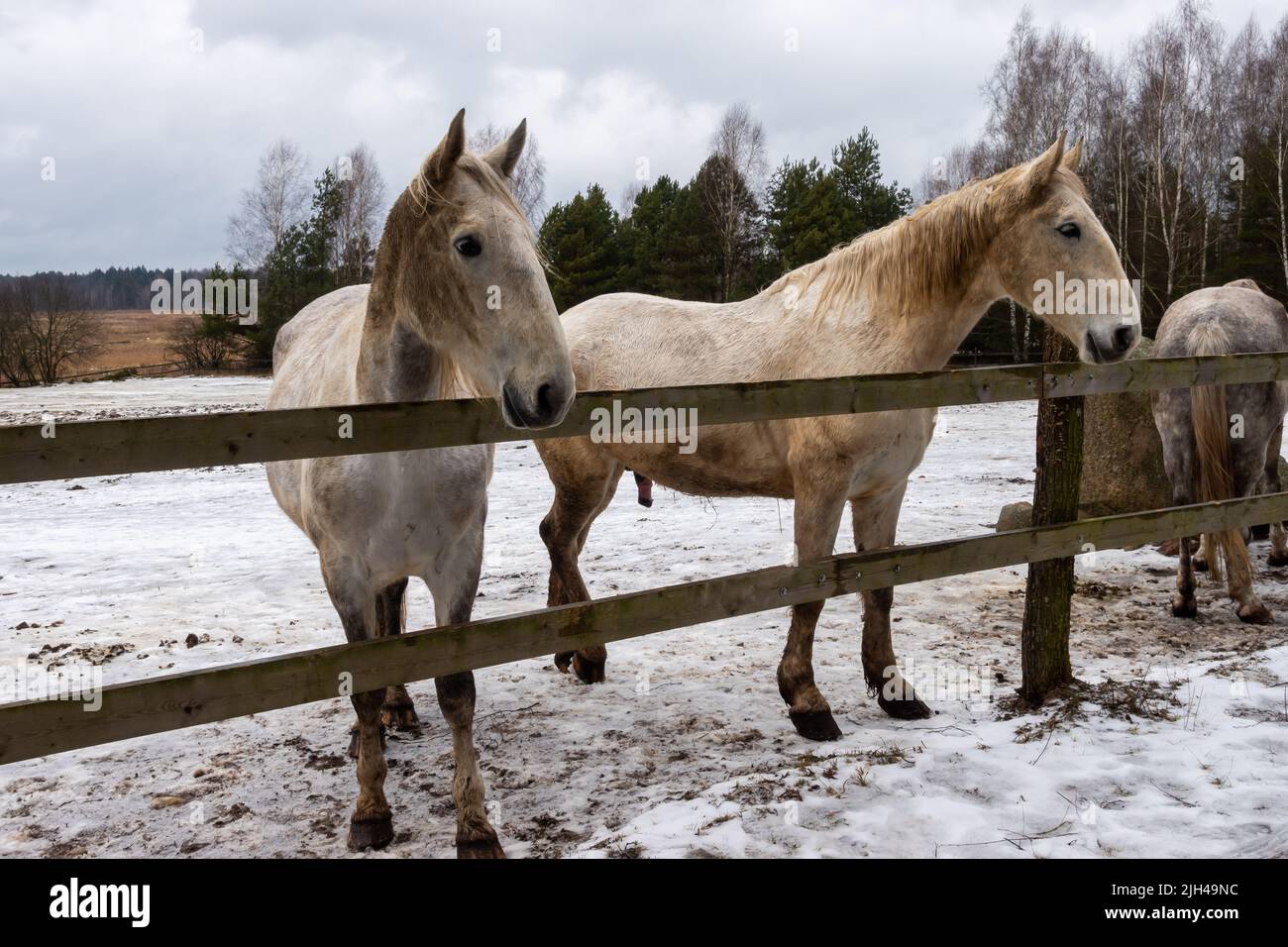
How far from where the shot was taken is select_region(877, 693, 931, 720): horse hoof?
4051 mm

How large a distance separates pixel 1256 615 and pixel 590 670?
14.0ft

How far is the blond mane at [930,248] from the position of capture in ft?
12.5

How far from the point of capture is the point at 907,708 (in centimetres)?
407

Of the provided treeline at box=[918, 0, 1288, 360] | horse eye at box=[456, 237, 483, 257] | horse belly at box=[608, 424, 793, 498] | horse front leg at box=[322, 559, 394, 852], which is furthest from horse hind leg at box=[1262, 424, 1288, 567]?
treeline at box=[918, 0, 1288, 360]

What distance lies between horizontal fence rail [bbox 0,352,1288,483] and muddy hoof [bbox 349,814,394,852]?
1.49 m

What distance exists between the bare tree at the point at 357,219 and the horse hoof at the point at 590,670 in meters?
29.2

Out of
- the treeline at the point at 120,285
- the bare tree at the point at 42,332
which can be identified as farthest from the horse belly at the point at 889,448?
the treeline at the point at 120,285

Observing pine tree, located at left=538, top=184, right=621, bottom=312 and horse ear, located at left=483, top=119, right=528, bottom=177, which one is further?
pine tree, located at left=538, top=184, right=621, bottom=312

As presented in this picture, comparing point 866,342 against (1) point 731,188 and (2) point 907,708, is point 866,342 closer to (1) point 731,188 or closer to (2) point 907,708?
(2) point 907,708

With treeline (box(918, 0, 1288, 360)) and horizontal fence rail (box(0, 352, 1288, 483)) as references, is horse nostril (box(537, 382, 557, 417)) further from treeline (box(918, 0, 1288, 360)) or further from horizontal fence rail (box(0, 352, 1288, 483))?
treeline (box(918, 0, 1288, 360))

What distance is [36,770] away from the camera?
3.74 metres

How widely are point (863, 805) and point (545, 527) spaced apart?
2.73 meters
